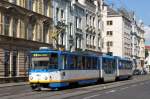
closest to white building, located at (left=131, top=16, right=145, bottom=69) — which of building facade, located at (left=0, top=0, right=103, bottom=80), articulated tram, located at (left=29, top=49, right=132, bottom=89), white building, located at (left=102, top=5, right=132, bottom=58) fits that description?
white building, located at (left=102, top=5, right=132, bottom=58)

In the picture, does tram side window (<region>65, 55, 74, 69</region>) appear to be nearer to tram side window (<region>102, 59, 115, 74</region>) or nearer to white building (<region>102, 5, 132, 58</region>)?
tram side window (<region>102, 59, 115, 74</region>)

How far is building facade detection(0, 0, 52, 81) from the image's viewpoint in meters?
48.7

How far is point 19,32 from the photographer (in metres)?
52.1

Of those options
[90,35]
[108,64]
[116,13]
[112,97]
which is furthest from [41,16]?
[116,13]

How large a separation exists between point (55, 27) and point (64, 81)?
30046 millimetres

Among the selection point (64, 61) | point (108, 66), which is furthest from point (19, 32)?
point (64, 61)

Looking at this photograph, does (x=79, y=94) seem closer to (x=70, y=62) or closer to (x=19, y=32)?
(x=70, y=62)

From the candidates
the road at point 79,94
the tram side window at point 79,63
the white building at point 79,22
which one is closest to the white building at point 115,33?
the white building at point 79,22

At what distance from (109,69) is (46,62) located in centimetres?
1768

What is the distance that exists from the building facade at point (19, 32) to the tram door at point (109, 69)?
8266mm

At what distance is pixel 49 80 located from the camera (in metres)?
31.8

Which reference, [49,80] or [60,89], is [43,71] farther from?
[60,89]

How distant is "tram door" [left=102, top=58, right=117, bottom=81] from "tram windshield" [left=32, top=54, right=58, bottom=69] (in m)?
13.7

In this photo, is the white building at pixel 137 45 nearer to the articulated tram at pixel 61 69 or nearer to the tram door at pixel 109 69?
the tram door at pixel 109 69
